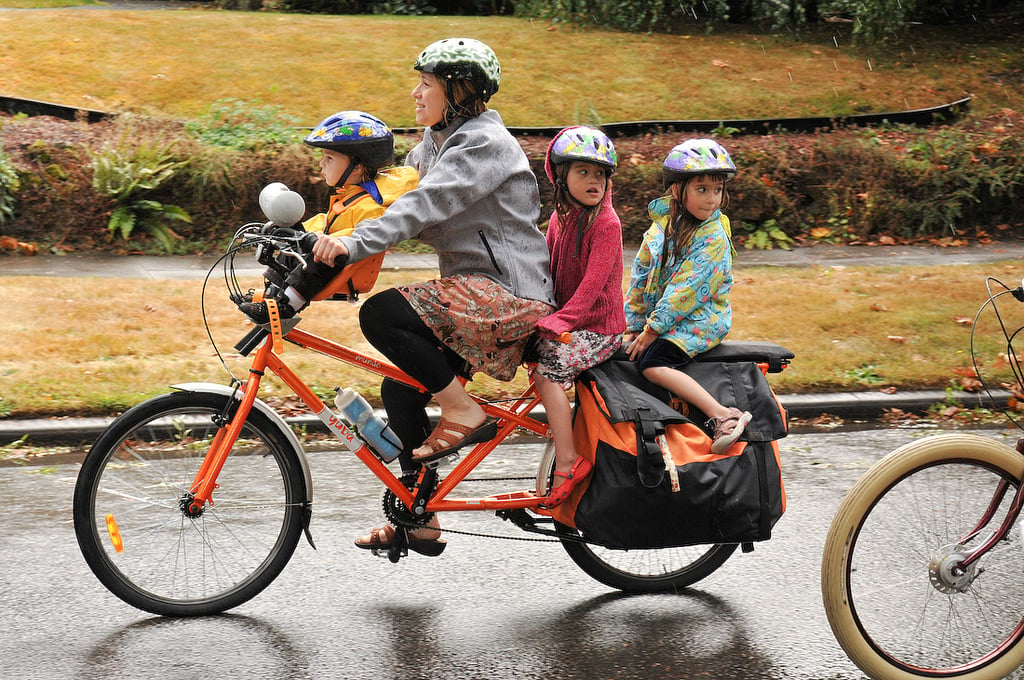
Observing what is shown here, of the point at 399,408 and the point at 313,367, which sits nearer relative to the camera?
the point at 399,408

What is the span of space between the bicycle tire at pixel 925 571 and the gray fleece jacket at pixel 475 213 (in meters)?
1.30

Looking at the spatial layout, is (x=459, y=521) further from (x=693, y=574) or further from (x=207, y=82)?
(x=207, y=82)

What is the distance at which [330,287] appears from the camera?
12.4ft

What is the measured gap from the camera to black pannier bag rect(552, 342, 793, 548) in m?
3.82

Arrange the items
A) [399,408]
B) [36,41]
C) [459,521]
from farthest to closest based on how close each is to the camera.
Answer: [36,41], [459,521], [399,408]

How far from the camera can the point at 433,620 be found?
4.11 metres

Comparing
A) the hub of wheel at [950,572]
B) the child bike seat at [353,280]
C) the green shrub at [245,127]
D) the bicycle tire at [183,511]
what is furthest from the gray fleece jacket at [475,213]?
the green shrub at [245,127]

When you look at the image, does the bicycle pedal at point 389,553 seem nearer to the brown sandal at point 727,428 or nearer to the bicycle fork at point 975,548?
the brown sandal at point 727,428

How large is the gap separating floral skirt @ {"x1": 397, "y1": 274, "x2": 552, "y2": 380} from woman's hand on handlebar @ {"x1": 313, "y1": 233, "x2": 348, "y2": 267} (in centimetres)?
35

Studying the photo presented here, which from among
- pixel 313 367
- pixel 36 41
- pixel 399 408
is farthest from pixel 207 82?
pixel 399 408

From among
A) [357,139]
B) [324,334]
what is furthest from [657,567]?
[324,334]

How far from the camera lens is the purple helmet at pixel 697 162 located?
4.05 metres

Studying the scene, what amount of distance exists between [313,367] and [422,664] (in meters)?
3.60

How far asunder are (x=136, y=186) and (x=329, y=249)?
7.44 meters
